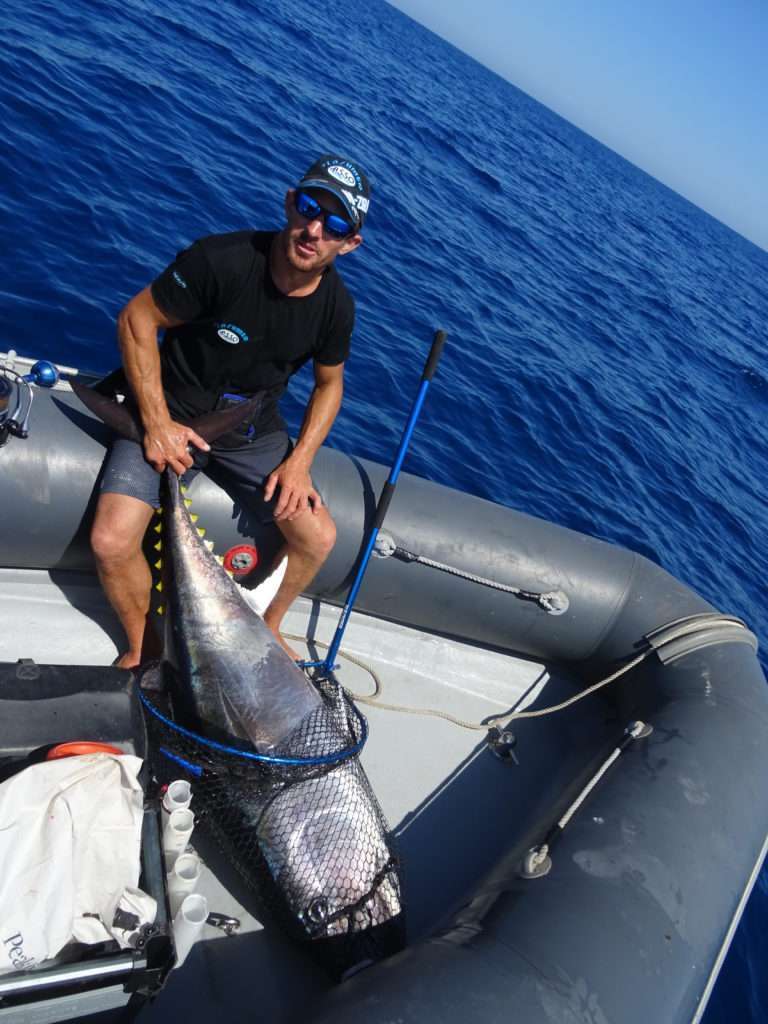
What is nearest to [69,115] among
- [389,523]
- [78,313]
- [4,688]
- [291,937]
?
[78,313]

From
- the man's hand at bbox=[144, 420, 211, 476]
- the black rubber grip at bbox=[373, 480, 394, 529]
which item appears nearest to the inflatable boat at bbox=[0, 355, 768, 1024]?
the black rubber grip at bbox=[373, 480, 394, 529]

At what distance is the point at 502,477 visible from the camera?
8.62 m

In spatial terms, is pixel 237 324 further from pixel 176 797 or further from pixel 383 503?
pixel 176 797

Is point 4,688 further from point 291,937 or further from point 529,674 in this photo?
point 529,674

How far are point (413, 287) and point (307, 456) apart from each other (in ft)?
29.0

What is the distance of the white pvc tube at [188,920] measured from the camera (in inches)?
90.8

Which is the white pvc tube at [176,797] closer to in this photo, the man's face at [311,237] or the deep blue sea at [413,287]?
the man's face at [311,237]

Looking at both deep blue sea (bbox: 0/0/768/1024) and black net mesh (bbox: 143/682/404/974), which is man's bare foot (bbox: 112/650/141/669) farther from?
deep blue sea (bbox: 0/0/768/1024)

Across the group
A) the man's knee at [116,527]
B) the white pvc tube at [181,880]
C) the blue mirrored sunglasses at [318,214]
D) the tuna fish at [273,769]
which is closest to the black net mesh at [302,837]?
the tuna fish at [273,769]

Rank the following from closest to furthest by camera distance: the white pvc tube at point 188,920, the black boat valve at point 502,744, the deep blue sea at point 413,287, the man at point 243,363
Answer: the white pvc tube at point 188,920 < the man at point 243,363 < the black boat valve at point 502,744 < the deep blue sea at point 413,287

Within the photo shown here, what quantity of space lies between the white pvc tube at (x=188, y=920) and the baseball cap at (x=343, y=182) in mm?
2434

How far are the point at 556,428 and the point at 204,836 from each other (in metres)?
8.29

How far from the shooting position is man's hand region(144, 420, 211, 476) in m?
3.20

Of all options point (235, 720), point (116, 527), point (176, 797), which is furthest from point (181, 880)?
point (116, 527)
